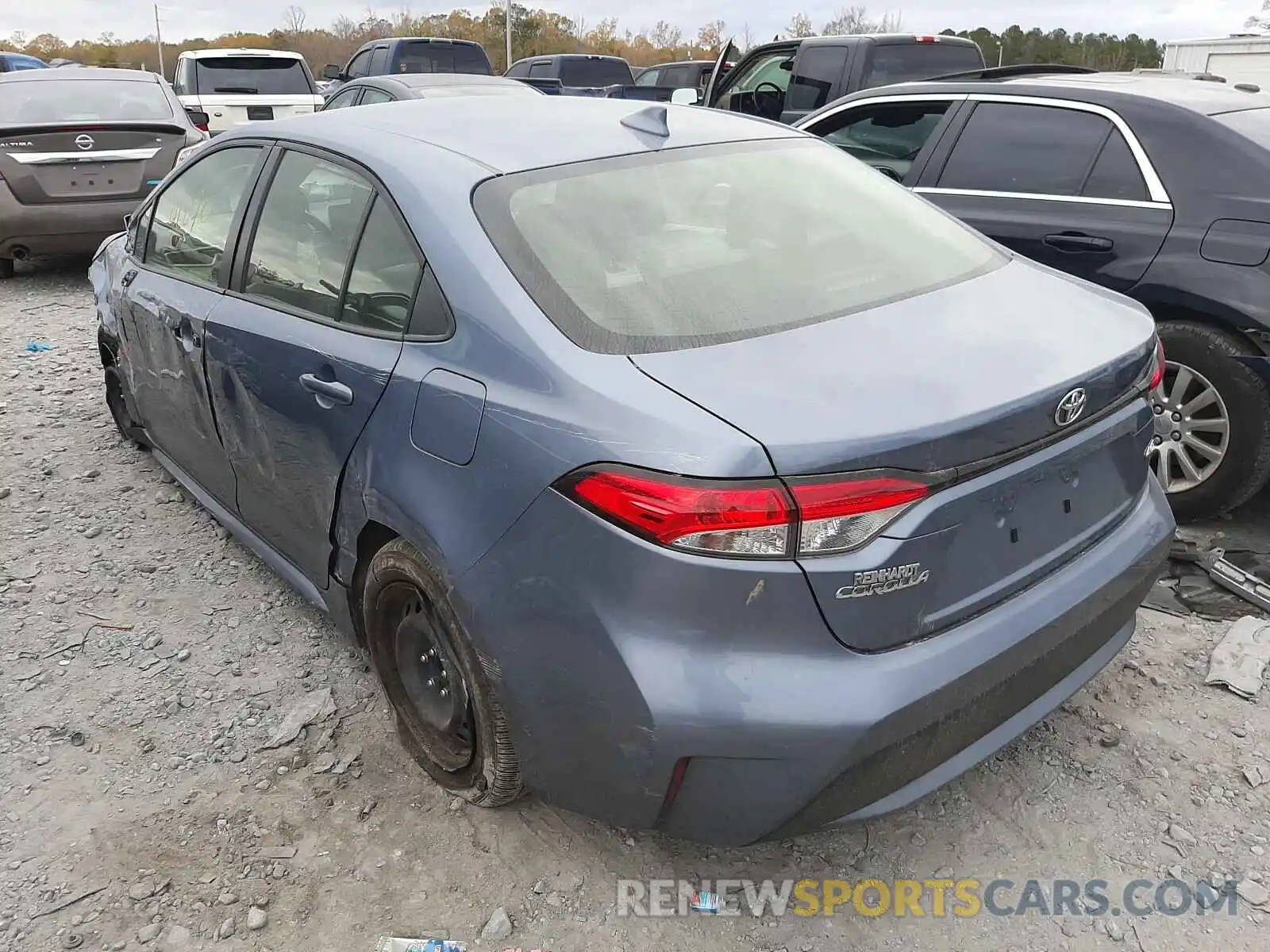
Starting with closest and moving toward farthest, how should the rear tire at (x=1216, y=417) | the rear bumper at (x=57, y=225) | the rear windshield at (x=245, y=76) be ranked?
1. the rear tire at (x=1216, y=417)
2. the rear bumper at (x=57, y=225)
3. the rear windshield at (x=245, y=76)

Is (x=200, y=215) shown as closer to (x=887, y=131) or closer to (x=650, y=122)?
(x=650, y=122)

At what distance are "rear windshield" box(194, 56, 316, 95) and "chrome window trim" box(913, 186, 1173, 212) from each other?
34.4 feet

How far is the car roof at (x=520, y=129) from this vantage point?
2654mm

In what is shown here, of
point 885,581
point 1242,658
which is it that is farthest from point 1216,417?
point 885,581

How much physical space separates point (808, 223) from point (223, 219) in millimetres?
1923

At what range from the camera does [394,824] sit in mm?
2588

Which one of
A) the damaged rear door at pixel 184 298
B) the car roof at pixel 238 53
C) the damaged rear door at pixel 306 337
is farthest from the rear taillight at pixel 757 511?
the car roof at pixel 238 53

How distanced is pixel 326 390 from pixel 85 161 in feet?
21.0

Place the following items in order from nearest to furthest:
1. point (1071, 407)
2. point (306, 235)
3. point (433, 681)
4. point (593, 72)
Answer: point (1071, 407) → point (433, 681) → point (306, 235) → point (593, 72)

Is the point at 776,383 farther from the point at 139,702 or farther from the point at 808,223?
the point at 139,702

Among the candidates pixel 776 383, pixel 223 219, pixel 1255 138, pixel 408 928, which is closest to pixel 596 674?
pixel 776 383

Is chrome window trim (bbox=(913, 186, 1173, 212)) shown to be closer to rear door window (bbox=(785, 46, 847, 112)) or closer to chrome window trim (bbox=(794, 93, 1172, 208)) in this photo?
chrome window trim (bbox=(794, 93, 1172, 208))

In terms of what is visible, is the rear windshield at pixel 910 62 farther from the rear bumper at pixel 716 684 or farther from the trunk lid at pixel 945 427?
the rear bumper at pixel 716 684

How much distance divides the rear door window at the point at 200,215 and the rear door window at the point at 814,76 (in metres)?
6.38
